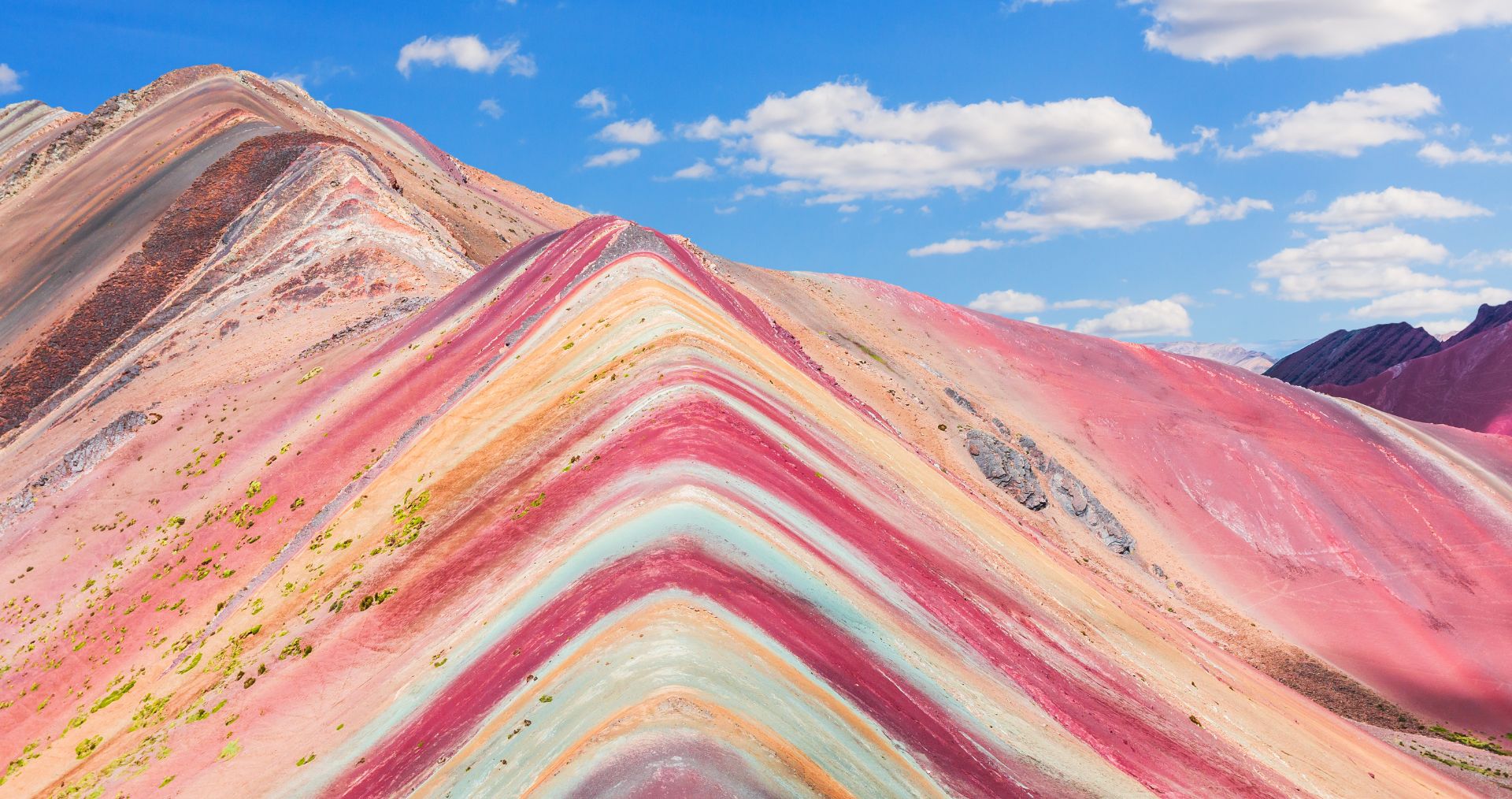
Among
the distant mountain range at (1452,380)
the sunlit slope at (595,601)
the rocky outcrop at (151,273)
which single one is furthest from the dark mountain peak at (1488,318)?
the rocky outcrop at (151,273)

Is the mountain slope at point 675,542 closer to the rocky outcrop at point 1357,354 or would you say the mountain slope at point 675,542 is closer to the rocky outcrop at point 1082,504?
the rocky outcrop at point 1082,504

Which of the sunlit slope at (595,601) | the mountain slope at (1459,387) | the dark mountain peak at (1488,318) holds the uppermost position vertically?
the dark mountain peak at (1488,318)

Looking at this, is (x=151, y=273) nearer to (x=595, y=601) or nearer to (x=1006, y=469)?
(x=1006, y=469)

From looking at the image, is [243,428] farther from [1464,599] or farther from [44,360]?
[1464,599]

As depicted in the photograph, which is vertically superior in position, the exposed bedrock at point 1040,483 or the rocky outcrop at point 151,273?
the rocky outcrop at point 151,273

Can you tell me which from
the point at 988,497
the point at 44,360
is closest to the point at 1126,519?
the point at 988,497

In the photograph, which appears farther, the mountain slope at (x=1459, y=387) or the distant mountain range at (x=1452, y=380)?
the distant mountain range at (x=1452, y=380)

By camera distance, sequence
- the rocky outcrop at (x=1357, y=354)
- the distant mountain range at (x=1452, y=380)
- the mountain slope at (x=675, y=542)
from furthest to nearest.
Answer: the rocky outcrop at (x=1357, y=354), the distant mountain range at (x=1452, y=380), the mountain slope at (x=675, y=542)

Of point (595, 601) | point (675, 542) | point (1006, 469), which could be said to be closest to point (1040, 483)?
point (1006, 469)
